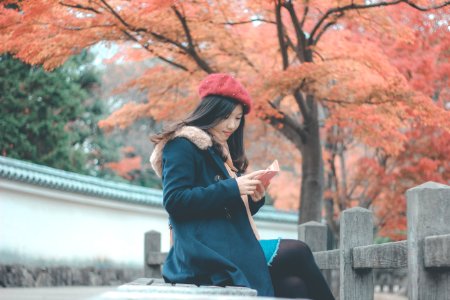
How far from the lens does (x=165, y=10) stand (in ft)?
31.6

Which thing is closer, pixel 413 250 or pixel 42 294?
pixel 413 250

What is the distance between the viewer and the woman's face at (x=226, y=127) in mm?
3764

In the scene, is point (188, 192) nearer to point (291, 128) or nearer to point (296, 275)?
point (296, 275)

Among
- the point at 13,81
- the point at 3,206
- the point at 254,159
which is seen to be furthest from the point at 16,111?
the point at 254,159

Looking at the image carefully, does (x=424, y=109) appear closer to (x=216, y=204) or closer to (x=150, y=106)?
(x=150, y=106)

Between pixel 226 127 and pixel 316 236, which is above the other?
pixel 226 127

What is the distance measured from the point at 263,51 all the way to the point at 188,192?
848cm

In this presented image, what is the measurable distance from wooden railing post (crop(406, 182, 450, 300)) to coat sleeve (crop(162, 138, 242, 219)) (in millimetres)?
817

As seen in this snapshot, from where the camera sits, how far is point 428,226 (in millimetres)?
3080

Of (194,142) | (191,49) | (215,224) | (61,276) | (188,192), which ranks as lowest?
(61,276)

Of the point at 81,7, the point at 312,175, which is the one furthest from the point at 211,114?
the point at 312,175

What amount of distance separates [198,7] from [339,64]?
192 centimetres

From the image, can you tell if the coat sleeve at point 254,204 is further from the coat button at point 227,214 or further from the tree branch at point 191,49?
the tree branch at point 191,49

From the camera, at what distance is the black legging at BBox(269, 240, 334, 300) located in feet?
11.4
